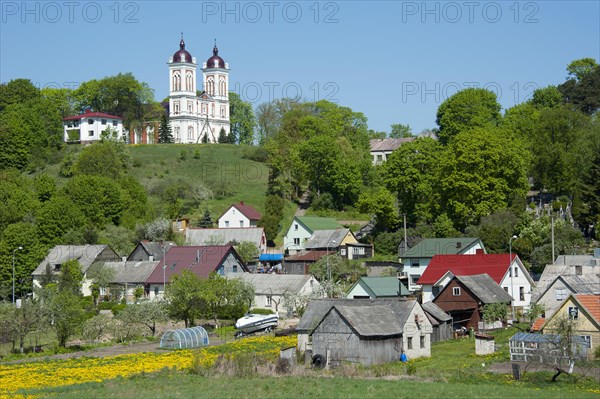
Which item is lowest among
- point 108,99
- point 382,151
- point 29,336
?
point 29,336

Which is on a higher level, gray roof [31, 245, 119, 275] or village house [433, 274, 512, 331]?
gray roof [31, 245, 119, 275]

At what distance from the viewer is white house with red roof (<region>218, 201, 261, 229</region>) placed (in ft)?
325

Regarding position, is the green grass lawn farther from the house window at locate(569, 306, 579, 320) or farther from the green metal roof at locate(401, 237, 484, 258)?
the green metal roof at locate(401, 237, 484, 258)

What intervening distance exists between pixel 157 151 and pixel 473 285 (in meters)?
80.5

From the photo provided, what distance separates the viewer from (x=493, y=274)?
62.9 meters

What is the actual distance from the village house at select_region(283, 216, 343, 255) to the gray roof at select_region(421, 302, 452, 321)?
36.9 m

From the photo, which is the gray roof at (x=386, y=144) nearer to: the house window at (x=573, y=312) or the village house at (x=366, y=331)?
the village house at (x=366, y=331)

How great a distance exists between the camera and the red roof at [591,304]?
44031 millimetres

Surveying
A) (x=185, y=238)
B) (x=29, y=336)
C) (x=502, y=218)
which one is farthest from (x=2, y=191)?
(x=502, y=218)

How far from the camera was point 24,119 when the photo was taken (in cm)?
12762

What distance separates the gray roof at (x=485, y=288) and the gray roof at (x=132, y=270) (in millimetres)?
28783

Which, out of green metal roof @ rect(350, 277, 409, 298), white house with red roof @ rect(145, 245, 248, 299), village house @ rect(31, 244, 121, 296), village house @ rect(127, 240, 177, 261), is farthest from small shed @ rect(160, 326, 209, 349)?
village house @ rect(127, 240, 177, 261)

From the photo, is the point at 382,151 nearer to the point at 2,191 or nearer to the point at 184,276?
the point at 2,191

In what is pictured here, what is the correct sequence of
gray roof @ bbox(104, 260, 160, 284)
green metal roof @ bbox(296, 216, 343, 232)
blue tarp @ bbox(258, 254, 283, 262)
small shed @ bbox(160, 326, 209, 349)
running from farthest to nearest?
green metal roof @ bbox(296, 216, 343, 232), blue tarp @ bbox(258, 254, 283, 262), gray roof @ bbox(104, 260, 160, 284), small shed @ bbox(160, 326, 209, 349)
